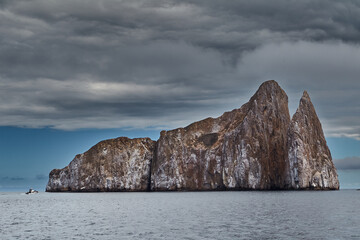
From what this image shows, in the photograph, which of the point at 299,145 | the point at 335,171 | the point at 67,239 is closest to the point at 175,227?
the point at 67,239

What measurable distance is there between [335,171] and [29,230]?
165m

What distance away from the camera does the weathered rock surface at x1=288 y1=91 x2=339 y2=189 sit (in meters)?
185

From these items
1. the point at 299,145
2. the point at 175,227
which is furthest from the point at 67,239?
the point at 299,145

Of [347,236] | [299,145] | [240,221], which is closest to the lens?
[347,236]

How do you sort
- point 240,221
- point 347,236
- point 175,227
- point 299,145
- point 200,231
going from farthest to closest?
point 299,145 < point 240,221 < point 175,227 < point 200,231 < point 347,236

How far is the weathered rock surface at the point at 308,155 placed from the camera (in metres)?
185

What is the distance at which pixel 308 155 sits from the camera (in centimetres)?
18938

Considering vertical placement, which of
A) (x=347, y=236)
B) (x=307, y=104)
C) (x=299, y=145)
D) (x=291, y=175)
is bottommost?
(x=347, y=236)

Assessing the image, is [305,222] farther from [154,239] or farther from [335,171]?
[335,171]

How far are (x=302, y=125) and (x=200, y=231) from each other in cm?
15411

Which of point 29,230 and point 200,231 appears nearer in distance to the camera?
point 200,231

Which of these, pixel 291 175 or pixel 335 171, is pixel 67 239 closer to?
pixel 291 175

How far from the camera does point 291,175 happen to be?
189m

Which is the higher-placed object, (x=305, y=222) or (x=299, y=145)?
(x=299, y=145)
